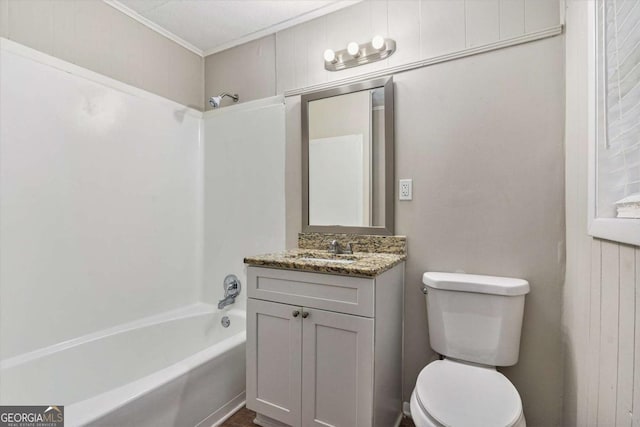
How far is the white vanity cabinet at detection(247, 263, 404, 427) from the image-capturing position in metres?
1.31

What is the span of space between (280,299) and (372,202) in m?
0.76

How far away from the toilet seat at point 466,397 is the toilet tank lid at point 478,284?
0.33 m

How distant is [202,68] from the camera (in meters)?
2.55

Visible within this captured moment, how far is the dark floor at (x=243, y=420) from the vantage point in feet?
5.35

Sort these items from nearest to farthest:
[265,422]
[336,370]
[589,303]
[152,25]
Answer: [589,303] → [336,370] → [265,422] → [152,25]

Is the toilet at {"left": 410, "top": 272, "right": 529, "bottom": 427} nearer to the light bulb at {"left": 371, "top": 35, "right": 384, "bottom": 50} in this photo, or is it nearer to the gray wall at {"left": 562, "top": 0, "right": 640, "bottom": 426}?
the gray wall at {"left": 562, "top": 0, "right": 640, "bottom": 426}

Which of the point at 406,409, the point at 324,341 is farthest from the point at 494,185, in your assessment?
the point at 406,409

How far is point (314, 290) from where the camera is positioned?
1408 mm

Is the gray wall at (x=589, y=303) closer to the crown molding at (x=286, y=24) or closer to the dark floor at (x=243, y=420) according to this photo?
the dark floor at (x=243, y=420)

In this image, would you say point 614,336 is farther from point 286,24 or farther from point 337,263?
point 286,24

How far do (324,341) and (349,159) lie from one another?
3.36ft

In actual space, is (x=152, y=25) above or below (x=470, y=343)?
above

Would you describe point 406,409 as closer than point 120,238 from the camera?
Yes

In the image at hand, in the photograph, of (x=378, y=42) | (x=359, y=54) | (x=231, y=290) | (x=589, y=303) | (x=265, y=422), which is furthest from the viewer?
(x=231, y=290)
